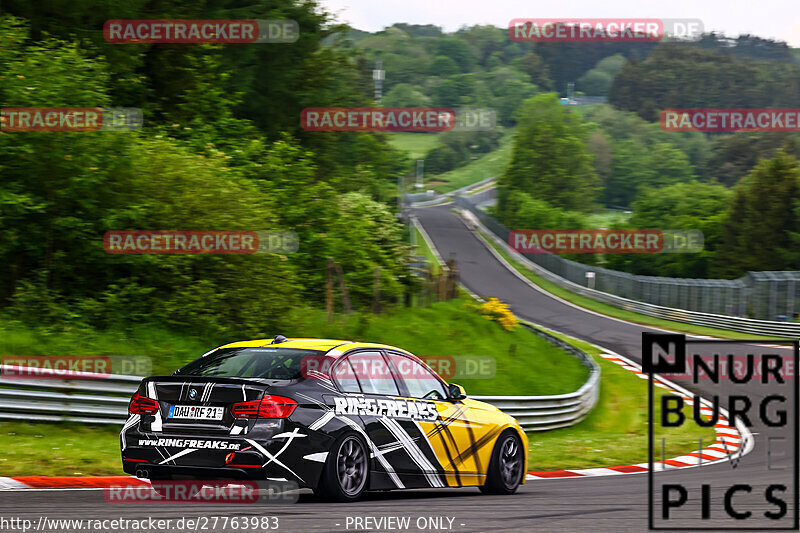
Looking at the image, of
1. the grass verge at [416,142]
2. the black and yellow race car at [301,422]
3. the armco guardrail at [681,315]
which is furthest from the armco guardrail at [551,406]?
the grass verge at [416,142]

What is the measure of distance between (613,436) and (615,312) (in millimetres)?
33217

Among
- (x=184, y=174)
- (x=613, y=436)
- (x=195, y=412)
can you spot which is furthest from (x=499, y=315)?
(x=195, y=412)

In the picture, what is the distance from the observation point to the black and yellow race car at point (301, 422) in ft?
24.3

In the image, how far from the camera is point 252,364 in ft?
27.0

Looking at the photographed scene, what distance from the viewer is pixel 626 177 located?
142500 mm

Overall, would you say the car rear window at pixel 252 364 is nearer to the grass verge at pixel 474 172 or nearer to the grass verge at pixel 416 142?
the grass verge at pixel 474 172

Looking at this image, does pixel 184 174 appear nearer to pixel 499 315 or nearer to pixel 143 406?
pixel 499 315

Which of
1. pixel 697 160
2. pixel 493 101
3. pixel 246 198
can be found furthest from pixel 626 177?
pixel 246 198

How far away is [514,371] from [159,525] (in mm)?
18335

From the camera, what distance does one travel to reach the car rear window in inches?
316

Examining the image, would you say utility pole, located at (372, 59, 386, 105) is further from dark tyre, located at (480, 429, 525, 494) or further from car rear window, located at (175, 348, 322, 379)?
car rear window, located at (175, 348, 322, 379)

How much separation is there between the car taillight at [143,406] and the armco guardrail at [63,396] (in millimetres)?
6069

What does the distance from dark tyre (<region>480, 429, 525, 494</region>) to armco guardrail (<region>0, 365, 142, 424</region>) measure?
6.16 m

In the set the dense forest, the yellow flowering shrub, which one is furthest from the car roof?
the yellow flowering shrub
